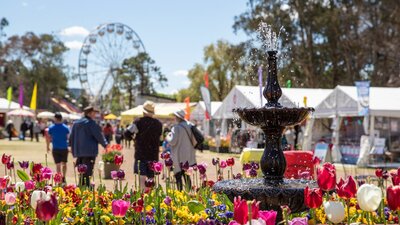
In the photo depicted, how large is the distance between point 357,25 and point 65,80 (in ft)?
155

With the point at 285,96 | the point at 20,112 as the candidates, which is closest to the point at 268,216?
the point at 285,96

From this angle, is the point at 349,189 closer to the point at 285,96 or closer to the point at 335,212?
the point at 335,212

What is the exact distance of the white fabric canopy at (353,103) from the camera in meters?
18.2

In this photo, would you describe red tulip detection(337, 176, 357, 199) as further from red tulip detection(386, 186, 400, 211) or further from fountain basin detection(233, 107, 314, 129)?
fountain basin detection(233, 107, 314, 129)

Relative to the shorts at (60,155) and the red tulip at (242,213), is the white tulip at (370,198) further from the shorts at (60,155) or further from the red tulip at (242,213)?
the shorts at (60,155)

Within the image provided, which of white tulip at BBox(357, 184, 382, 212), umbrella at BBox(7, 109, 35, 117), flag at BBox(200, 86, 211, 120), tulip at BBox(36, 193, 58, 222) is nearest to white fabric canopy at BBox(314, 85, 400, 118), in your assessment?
flag at BBox(200, 86, 211, 120)

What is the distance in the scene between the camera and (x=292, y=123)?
17.9ft

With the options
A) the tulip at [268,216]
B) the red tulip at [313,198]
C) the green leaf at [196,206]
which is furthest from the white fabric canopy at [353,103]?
the tulip at [268,216]

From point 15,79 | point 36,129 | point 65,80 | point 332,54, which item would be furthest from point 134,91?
point 332,54

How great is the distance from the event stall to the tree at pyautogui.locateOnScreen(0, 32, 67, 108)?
163 feet

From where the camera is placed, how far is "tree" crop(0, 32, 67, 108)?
65.5 meters

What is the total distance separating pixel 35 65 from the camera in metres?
70.2

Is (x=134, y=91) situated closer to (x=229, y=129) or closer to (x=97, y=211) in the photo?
(x=229, y=129)

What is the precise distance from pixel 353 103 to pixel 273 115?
14.4 metres
